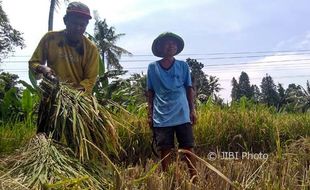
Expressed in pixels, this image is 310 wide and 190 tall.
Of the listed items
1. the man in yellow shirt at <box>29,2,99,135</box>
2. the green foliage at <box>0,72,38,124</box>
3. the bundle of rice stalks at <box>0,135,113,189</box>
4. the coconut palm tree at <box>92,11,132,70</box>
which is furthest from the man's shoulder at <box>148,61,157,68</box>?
the coconut palm tree at <box>92,11,132,70</box>

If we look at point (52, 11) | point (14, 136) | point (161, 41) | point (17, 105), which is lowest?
point (14, 136)

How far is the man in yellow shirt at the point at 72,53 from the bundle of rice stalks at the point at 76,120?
413 millimetres

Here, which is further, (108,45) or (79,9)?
(108,45)

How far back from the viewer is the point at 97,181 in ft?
5.62

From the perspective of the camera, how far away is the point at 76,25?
2.60 m

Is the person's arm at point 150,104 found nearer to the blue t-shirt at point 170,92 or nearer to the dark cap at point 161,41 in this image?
the blue t-shirt at point 170,92

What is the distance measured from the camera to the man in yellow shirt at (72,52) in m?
2.58

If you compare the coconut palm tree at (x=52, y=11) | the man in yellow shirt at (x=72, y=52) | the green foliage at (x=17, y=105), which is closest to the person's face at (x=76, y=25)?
the man in yellow shirt at (x=72, y=52)

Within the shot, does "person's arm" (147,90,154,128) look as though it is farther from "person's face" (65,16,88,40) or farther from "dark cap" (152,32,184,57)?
"person's face" (65,16,88,40)

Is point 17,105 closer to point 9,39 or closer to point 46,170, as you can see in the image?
point 46,170

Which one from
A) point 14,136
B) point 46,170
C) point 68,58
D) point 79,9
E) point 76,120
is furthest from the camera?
point 14,136

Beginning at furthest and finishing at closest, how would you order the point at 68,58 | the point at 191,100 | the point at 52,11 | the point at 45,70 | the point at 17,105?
the point at 52,11, the point at 17,105, the point at 191,100, the point at 68,58, the point at 45,70

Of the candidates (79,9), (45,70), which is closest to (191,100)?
(79,9)

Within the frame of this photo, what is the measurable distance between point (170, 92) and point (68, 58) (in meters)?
0.80
